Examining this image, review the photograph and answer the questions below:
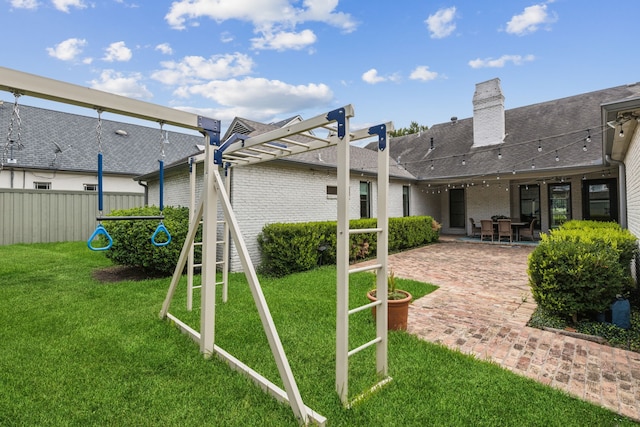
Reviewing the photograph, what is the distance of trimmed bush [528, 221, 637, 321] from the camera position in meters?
3.65

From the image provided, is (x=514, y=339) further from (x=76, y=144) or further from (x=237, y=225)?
(x=76, y=144)

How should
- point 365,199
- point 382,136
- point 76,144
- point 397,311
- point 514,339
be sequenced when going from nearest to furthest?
point 382,136
point 514,339
point 397,311
point 365,199
point 76,144

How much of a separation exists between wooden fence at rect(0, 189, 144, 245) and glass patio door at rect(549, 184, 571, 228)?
17.4 m

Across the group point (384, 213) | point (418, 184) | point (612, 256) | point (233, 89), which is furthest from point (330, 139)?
point (233, 89)

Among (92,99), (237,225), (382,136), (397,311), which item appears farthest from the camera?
(397,311)

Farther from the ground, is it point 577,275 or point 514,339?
point 577,275

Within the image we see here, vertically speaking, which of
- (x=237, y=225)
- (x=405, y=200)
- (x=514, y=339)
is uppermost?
(x=405, y=200)

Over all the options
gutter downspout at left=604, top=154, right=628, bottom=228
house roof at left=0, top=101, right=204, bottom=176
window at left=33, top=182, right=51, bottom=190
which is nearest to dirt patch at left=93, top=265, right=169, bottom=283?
window at left=33, top=182, right=51, bottom=190

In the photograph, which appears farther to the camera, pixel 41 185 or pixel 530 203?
pixel 530 203

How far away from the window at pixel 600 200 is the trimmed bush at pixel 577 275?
9.04 m

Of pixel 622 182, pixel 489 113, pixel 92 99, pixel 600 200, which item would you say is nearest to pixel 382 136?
pixel 92 99

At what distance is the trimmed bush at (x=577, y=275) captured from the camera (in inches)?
144

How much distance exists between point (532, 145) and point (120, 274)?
14.5 metres

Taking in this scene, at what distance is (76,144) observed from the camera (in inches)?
553
